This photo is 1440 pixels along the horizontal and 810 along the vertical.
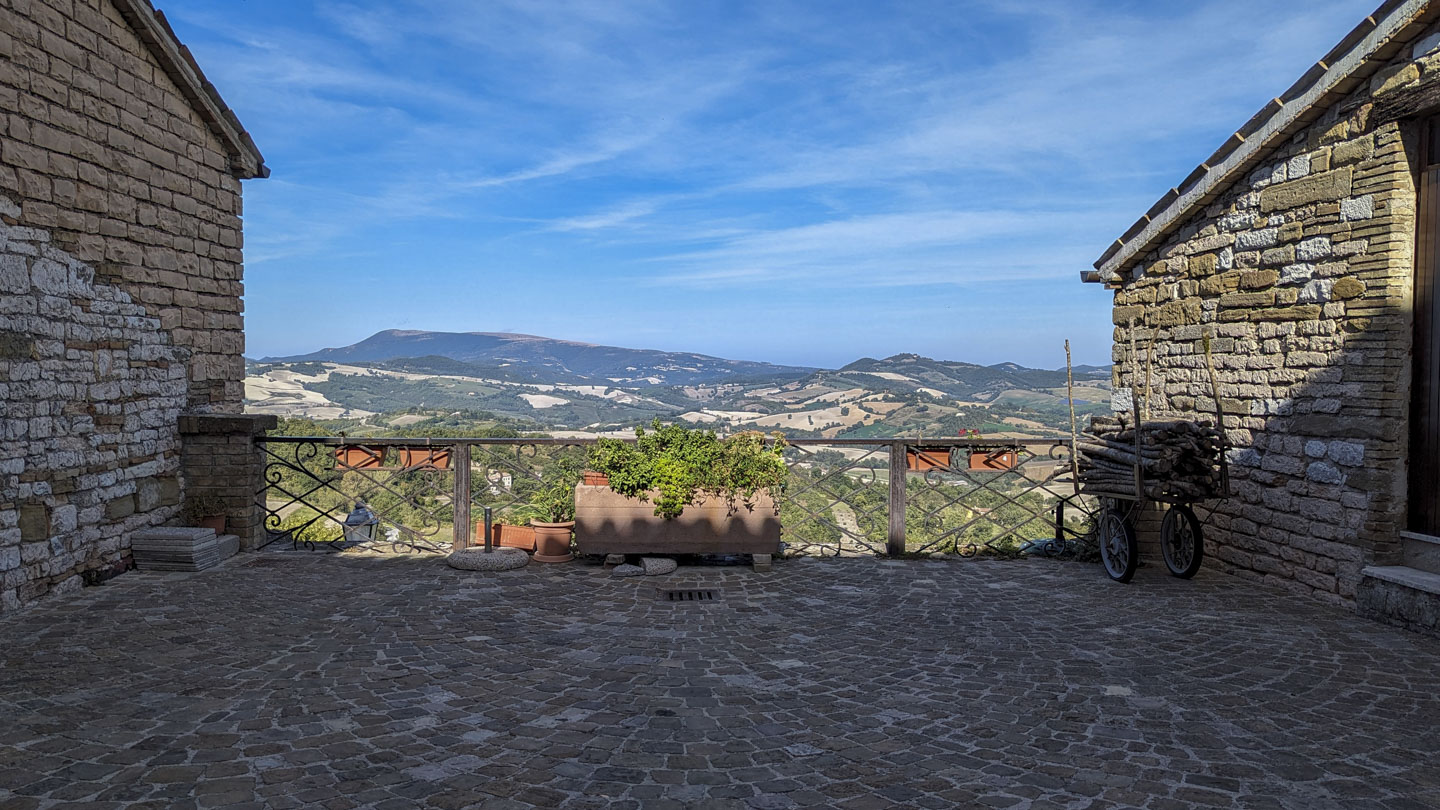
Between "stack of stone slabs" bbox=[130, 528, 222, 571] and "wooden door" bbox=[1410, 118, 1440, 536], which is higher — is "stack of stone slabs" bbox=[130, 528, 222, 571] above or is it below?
below

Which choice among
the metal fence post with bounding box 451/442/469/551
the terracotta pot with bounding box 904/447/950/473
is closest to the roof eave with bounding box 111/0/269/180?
the metal fence post with bounding box 451/442/469/551

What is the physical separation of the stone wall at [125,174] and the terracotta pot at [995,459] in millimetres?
7621

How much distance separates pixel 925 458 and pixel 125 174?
7624 millimetres

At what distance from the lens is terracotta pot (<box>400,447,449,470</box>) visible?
7.85 metres

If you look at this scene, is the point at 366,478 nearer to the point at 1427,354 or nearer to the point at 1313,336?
the point at 1313,336

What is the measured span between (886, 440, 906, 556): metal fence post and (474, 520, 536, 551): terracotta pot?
354cm

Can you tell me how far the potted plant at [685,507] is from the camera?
7223 mm

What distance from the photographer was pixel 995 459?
7.95 meters

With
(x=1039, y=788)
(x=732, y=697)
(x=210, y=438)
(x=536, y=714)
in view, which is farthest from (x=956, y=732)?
(x=210, y=438)

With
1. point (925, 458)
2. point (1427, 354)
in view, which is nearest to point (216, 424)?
point (925, 458)

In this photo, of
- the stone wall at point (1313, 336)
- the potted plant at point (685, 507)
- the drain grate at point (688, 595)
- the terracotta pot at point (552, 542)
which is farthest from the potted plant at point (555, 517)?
the stone wall at point (1313, 336)

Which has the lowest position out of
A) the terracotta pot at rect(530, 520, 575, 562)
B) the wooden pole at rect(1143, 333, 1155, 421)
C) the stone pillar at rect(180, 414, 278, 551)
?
the terracotta pot at rect(530, 520, 575, 562)

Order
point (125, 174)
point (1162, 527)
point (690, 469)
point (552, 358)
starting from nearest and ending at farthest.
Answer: point (125, 174), point (1162, 527), point (690, 469), point (552, 358)

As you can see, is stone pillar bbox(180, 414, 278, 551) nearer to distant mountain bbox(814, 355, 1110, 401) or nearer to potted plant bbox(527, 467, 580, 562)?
potted plant bbox(527, 467, 580, 562)
